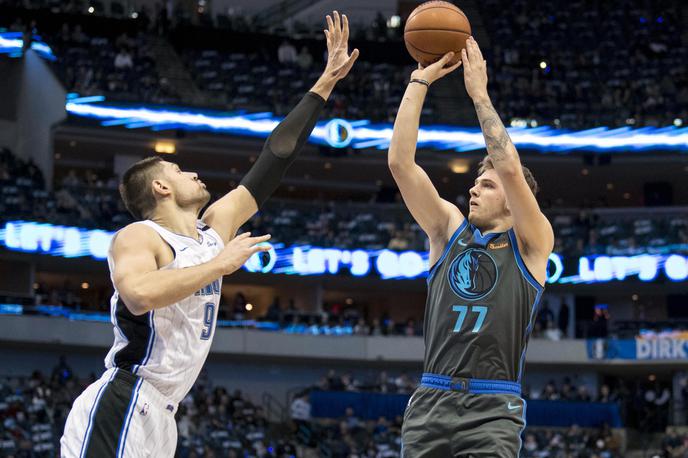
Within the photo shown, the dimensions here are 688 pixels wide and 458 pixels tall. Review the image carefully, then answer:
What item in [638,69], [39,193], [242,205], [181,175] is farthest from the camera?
[638,69]

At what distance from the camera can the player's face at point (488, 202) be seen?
19.2 ft

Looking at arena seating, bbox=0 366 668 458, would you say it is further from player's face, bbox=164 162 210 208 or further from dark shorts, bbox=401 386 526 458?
dark shorts, bbox=401 386 526 458

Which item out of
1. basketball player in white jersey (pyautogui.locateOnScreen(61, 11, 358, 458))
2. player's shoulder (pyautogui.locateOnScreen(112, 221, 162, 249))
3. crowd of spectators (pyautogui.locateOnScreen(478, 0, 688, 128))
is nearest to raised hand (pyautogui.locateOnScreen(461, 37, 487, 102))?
basketball player in white jersey (pyautogui.locateOnScreen(61, 11, 358, 458))

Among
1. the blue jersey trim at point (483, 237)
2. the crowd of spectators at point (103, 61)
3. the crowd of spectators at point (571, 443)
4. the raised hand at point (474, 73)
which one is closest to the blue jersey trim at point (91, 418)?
the blue jersey trim at point (483, 237)

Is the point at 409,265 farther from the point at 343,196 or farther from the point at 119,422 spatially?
the point at 119,422

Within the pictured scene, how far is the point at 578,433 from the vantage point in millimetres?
28766

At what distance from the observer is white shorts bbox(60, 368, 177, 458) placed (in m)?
5.13

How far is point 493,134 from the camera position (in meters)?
5.71

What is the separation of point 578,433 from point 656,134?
44.9ft

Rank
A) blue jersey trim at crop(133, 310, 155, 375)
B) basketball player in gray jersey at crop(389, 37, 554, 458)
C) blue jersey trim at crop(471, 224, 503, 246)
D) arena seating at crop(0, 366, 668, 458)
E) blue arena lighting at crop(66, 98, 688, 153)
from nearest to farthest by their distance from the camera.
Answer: blue jersey trim at crop(133, 310, 155, 375), basketball player in gray jersey at crop(389, 37, 554, 458), blue jersey trim at crop(471, 224, 503, 246), arena seating at crop(0, 366, 668, 458), blue arena lighting at crop(66, 98, 688, 153)

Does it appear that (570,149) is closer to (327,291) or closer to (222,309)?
(327,291)

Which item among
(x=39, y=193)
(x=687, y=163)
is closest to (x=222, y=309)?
(x=39, y=193)

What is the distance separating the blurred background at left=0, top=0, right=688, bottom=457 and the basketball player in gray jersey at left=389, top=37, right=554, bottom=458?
2065cm

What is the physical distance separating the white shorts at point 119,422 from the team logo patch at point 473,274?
1607 millimetres
